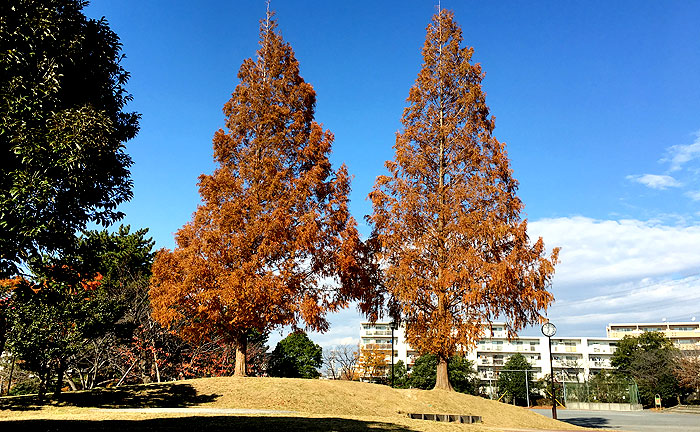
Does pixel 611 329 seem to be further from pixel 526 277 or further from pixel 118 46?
pixel 118 46

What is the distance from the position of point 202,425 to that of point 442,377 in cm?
1356

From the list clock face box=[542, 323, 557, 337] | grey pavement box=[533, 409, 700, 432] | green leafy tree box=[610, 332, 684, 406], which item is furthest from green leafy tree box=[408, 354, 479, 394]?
clock face box=[542, 323, 557, 337]

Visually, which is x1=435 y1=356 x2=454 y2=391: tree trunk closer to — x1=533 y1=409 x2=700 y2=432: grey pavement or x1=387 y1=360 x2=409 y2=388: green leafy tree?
x1=533 y1=409 x2=700 y2=432: grey pavement

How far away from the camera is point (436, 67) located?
25.5m

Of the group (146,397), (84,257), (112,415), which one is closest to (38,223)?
(84,257)

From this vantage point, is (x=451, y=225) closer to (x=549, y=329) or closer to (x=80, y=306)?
(x=549, y=329)

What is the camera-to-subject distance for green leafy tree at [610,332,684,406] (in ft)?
183

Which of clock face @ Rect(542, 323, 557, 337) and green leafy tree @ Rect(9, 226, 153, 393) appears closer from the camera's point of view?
green leafy tree @ Rect(9, 226, 153, 393)

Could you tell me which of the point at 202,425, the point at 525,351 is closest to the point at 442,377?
the point at 202,425

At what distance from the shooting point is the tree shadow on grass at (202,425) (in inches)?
393

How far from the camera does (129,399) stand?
17156 millimetres

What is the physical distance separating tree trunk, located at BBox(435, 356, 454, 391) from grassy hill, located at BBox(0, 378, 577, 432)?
92 centimetres

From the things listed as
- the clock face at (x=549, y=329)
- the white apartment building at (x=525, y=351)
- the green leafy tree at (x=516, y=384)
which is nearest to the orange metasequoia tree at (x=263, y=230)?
the clock face at (x=549, y=329)

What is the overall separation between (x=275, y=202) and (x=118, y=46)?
954 centimetres
